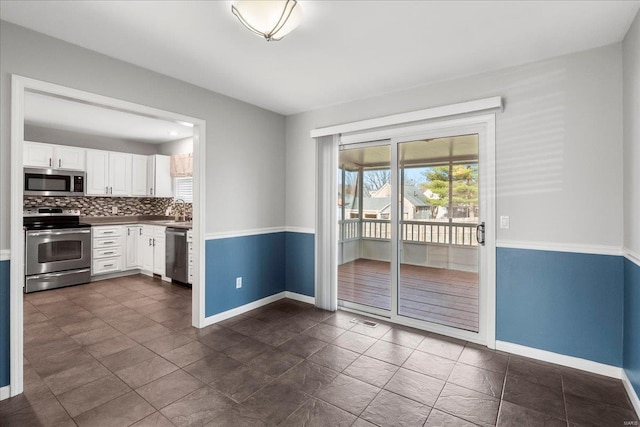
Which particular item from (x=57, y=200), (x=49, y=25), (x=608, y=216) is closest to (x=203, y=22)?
(x=49, y=25)

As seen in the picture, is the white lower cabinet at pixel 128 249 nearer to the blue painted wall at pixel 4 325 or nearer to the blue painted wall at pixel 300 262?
the blue painted wall at pixel 300 262

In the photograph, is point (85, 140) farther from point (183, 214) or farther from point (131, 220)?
point (183, 214)

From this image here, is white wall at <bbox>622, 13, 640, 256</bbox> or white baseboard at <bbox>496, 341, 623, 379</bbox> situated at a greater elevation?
white wall at <bbox>622, 13, 640, 256</bbox>

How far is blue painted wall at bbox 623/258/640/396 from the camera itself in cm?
200

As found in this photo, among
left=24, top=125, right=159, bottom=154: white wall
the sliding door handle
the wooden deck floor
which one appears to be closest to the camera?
the sliding door handle

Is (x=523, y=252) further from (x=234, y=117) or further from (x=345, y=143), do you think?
(x=234, y=117)

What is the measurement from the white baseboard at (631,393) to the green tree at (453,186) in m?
1.61

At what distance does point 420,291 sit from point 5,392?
12.4ft

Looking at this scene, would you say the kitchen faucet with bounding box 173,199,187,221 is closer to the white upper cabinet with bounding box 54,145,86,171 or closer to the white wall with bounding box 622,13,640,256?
the white upper cabinet with bounding box 54,145,86,171

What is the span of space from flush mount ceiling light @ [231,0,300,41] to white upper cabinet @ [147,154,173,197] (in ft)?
15.6

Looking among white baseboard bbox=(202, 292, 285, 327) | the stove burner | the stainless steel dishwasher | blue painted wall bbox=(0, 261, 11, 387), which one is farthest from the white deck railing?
the stove burner

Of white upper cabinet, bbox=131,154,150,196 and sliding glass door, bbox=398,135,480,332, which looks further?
white upper cabinet, bbox=131,154,150,196

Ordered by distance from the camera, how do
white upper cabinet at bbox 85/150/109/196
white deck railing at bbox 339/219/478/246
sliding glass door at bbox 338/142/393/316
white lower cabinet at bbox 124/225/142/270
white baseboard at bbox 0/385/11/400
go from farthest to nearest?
white lower cabinet at bbox 124/225/142/270, white upper cabinet at bbox 85/150/109/196, sliding glass door at bbox 338/142/393/316, white deck railing at bbox 339/219/478/246, white baseboard at bbox 0/385/11/400

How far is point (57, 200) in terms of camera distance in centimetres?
528
